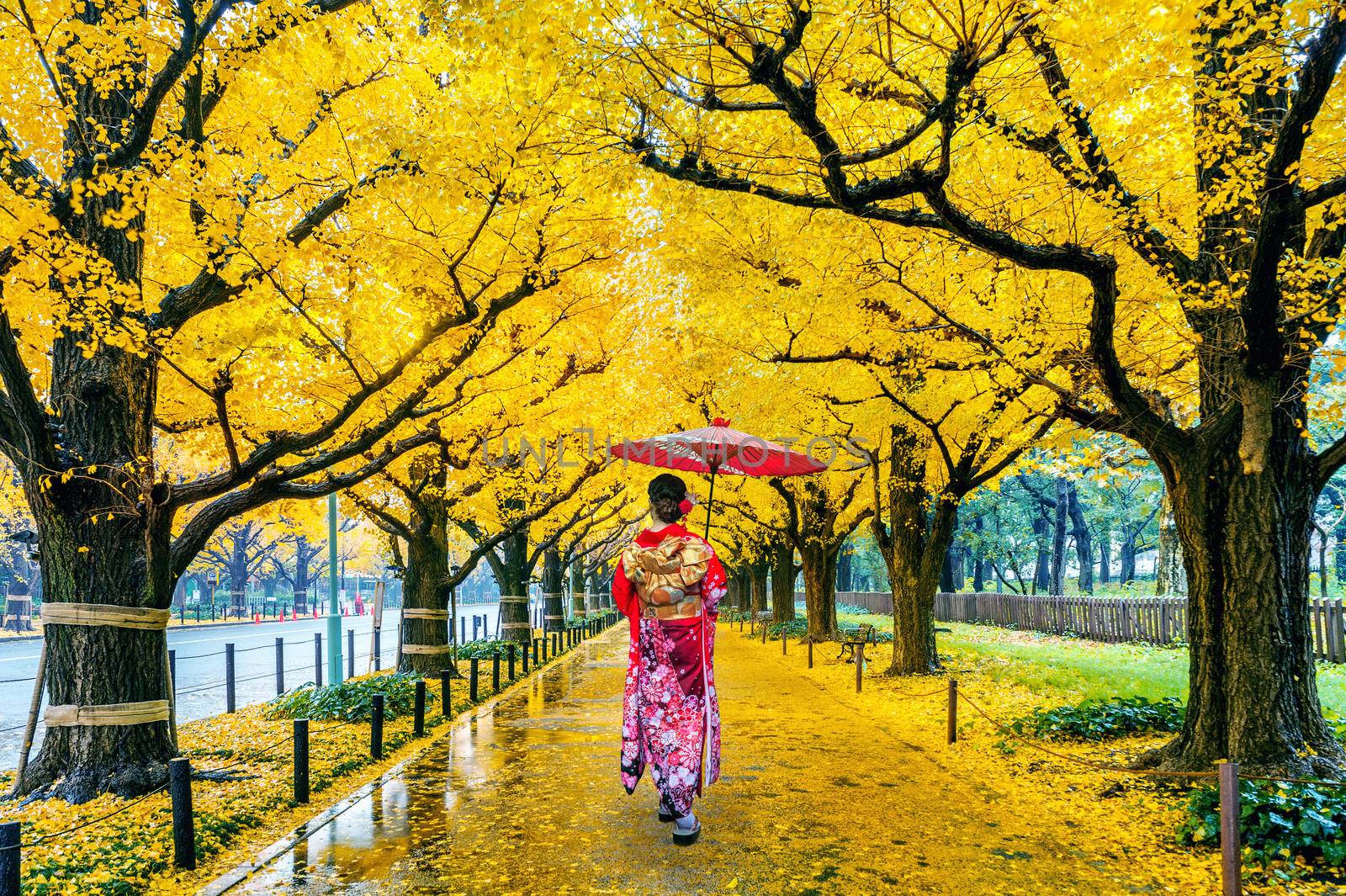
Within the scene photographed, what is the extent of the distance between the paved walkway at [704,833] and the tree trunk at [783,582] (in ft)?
60.8

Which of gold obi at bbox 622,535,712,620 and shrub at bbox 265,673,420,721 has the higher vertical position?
gold obi at bbox 622,535,712,620

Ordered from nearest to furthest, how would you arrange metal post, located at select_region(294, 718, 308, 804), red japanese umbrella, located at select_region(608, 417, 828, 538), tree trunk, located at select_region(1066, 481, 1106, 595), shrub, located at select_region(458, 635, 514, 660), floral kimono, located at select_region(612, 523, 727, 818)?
floral kimono, located at select_region(612, 523, 727, 818) < metal post, located at select_region(294, 718, 308, 804) < red japanese umbrella, located at select_region(608, 417, 828, 538) < shrub, located at select_region(458, 635, 514, 660) < tree trunk, located at select_region(1066, 481, 1106, 595)

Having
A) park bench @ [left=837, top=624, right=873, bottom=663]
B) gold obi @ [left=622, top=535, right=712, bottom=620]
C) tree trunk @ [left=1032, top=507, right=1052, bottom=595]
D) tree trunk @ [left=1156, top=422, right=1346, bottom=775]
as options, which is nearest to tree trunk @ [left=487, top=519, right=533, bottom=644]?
Result: park bench @ [left=837, top=624, right=873, bottom=663]

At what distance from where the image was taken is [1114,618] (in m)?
23.2

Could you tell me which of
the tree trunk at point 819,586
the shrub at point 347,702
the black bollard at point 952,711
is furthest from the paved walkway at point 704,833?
the tree trunk at point 819,586

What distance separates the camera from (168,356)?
22.8 feet

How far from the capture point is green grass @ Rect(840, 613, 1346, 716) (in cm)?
1237

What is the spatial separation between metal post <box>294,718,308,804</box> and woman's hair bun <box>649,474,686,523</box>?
337 cm

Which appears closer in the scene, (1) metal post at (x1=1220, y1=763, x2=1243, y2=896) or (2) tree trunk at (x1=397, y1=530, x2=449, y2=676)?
(1) metal post at (x1=1220, y1=763, x2=1243, y2=896)

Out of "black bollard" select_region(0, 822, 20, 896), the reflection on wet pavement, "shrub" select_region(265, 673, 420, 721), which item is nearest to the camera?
"black bollard" select_region(0, 822, 20, 896)

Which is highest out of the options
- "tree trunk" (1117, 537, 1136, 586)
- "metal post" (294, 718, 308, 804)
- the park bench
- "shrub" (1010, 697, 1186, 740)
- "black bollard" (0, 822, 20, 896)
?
"black bollard" (0, 822, 20, 896)

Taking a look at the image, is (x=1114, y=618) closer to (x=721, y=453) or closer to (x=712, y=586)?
(x=721, y=453)

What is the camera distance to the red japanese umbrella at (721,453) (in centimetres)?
872

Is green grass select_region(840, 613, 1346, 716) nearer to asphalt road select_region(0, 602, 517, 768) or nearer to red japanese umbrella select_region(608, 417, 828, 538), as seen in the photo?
red japanese umbrella select_region(608, 417, 828, 538)
